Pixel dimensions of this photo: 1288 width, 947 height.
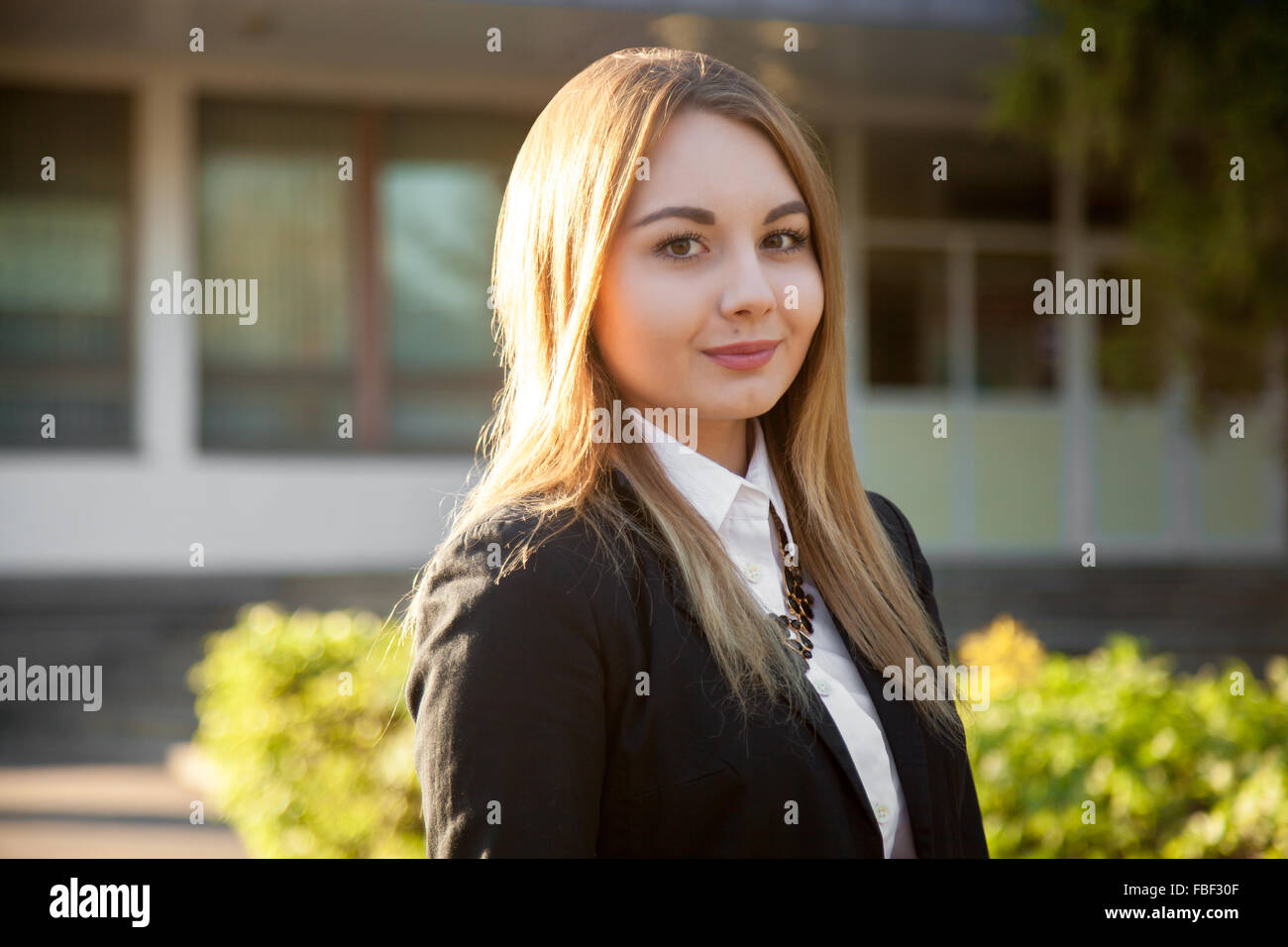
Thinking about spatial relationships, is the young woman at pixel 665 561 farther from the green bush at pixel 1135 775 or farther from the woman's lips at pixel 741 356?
the green bush at pixel 1135 775

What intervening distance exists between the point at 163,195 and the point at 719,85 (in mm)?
8900

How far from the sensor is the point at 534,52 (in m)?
9.47

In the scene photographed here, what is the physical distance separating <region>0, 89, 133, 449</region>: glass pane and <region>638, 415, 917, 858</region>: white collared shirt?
889 cm

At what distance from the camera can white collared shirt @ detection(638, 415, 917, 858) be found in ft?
4.93

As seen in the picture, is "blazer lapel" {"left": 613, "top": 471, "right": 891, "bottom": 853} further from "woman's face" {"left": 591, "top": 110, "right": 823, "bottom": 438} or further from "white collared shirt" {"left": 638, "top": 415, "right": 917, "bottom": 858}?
"woman's face" {"left": 591, "top": 110, "right": 823, "bottom": 438}

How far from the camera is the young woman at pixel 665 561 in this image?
1.27 m

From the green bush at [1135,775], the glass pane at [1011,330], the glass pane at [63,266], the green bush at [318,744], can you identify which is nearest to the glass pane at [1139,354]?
the green bush at [1135,775]

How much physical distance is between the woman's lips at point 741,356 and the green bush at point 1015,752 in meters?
1.16

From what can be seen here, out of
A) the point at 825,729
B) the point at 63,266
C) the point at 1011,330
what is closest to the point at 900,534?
the point at 825,729

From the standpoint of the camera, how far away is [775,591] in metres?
1.58

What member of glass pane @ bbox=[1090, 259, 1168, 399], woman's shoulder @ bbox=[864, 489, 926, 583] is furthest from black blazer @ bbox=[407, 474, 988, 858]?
glass pane @ bbox=[1090, 259, 1168, 399]

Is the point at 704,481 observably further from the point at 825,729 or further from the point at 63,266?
the point at 63,266
